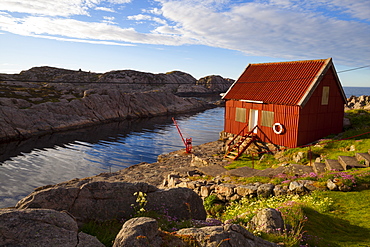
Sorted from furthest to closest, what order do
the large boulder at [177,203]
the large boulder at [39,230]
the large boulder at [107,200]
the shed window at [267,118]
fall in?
the shed window at [267,118]
the large boulder at [177,203]
the large boulder at [107,200]
the large boulder at [39,230]

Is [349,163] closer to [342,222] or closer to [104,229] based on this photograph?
[342,222]

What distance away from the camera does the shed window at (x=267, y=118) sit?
25297mm

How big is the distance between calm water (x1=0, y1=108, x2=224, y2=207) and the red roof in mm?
14553

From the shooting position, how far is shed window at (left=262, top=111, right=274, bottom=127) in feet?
83.0

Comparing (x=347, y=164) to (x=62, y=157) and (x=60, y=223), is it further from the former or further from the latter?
(x=62, y=157)

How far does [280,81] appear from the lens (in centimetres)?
2647

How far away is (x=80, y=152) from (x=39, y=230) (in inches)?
1335

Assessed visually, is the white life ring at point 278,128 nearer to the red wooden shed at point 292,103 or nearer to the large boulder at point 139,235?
the red wooden shed at point 292,103

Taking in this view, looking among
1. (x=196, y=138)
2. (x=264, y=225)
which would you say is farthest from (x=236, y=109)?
(x=264, y=225)

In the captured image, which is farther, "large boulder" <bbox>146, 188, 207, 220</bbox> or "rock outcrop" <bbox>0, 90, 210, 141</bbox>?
"rock outcrop" <bbox>0, 90, 210, 141</bbox>

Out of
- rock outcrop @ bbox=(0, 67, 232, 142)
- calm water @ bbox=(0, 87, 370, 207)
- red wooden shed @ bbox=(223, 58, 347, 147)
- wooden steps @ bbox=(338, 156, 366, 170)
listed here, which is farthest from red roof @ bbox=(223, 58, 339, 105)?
calm water @ bbox=(0, 87, 370, 207)

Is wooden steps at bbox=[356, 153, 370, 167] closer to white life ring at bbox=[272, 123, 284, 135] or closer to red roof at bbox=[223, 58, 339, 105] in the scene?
red roof at bbox=[223, 58, 339, 105]

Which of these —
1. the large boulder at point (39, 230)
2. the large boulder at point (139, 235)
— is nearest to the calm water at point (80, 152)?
the large boulder at point (39, 230)

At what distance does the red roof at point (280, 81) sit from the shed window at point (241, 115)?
128 centimetres
